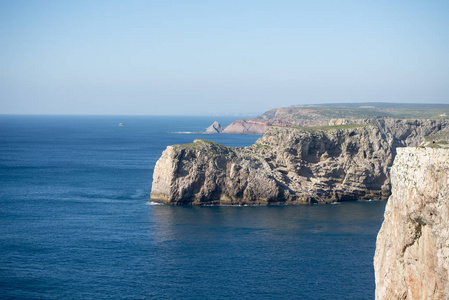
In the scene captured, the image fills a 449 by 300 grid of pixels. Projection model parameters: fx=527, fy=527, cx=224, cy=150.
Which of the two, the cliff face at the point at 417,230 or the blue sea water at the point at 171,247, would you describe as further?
the blue sea water at the point at 171,247

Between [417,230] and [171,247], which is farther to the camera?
[171,247]

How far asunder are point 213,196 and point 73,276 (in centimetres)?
3473

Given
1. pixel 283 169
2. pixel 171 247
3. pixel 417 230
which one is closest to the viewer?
pixel 417 230

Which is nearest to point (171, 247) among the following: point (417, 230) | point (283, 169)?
point (283, 169)

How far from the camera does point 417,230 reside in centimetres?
2450

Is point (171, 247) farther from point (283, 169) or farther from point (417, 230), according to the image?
point (417, 230)

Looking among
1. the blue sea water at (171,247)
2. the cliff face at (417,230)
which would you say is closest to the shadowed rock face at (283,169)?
the blue sea water at (171,247)

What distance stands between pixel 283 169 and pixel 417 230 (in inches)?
2306

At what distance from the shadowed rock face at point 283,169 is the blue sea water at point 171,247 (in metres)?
3.61

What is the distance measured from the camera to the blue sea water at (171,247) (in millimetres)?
43500

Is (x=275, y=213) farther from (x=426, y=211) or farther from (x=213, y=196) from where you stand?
(x=426, y=211)

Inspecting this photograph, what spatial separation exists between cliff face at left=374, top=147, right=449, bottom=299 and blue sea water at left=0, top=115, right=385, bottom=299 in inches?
633

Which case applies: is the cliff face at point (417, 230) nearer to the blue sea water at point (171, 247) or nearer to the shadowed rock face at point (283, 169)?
the blue sea water at point (171, 247)

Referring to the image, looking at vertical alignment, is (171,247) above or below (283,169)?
below
